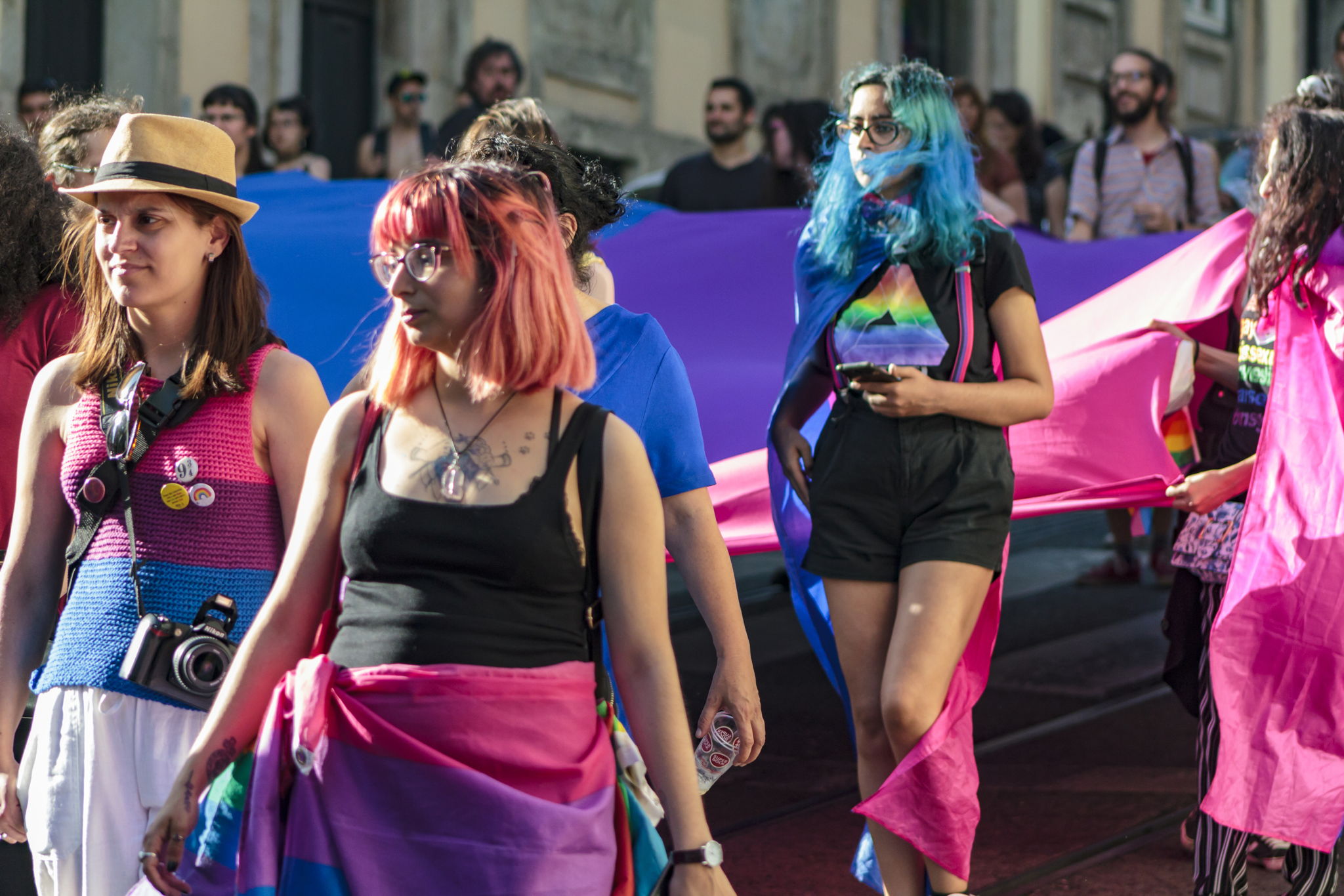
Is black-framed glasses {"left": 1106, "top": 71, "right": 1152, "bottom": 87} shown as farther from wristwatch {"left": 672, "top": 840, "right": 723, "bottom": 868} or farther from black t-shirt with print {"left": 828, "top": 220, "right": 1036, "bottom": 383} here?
wristwatch {"left": 672, "top": 840, "right": 723, "bottom": 868}

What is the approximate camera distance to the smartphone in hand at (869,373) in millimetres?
3814

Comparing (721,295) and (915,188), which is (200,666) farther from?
(721,295)

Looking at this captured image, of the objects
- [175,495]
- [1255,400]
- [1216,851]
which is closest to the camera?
[175,495]

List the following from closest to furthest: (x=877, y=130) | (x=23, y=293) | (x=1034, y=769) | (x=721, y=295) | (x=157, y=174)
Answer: (x=157, y=174)
(x=23, y=293)
(x=877, y=130)
(x=1034, y=769)
(x=721, y=295)

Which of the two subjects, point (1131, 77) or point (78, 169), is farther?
point (1131, 77)

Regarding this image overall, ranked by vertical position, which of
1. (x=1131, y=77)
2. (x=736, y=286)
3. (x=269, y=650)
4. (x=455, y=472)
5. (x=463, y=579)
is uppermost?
(x=1131, y=77)

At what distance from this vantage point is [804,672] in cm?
790

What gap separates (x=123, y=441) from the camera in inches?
113

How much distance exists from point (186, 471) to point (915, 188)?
6.24 feet

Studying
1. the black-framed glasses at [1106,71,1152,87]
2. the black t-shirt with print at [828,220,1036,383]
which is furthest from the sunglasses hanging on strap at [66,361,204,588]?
the black-framed glasses at [1106,71,1152,87]

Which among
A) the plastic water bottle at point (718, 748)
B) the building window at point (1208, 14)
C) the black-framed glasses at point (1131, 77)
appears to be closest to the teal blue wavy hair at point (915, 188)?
the plastic water bottle at point (718, 748)

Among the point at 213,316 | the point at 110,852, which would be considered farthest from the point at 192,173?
the point at 110,852

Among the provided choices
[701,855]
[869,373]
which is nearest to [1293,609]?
[869,373]

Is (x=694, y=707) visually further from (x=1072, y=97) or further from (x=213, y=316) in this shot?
(x=1072, y=97)
